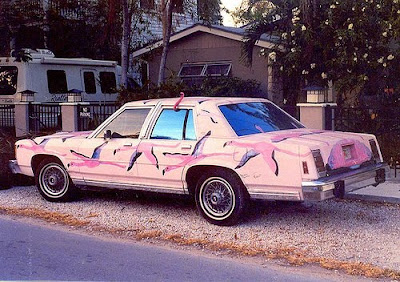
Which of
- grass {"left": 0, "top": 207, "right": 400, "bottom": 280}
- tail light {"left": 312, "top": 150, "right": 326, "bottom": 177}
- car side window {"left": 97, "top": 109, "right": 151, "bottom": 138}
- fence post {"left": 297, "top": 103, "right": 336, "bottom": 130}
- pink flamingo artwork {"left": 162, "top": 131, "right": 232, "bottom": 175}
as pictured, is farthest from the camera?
fence post {"left": 297, "top": 103, "right": 336, "bottom": 130}

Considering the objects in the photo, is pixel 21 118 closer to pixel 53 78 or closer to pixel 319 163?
pixel 53 78

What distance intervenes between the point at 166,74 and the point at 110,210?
506 inches

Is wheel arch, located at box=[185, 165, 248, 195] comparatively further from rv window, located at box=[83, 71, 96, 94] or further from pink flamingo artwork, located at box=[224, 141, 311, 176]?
rv window, located at box=[83, 71, 96, 94]

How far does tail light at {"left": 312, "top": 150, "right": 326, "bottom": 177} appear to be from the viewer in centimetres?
721

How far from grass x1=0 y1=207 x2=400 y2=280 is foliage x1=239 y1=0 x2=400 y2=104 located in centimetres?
880

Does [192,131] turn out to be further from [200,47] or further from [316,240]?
[200,47]

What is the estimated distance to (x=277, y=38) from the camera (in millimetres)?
18453

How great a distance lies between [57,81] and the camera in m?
18.5

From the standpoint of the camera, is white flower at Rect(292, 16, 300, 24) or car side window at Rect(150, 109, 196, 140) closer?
car side window at Rect(150, 109, 196, 140)

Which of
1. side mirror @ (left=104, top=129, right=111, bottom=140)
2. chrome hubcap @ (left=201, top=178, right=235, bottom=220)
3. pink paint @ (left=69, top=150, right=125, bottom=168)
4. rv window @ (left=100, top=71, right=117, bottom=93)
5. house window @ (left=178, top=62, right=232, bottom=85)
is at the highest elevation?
house window @ (left=178, top=62, right=232, bottom=85)

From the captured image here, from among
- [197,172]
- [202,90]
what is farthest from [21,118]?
[197,172]

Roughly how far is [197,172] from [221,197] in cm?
49

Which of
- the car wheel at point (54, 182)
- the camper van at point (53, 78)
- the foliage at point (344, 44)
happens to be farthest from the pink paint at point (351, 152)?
the camper van at point (53, 78)

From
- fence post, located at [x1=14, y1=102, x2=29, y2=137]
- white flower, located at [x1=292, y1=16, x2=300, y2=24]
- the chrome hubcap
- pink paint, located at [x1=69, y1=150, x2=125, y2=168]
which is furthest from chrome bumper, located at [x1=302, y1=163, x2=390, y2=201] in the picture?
fence post, located at [x1=14, y1=102, x2=29, y2=137]
